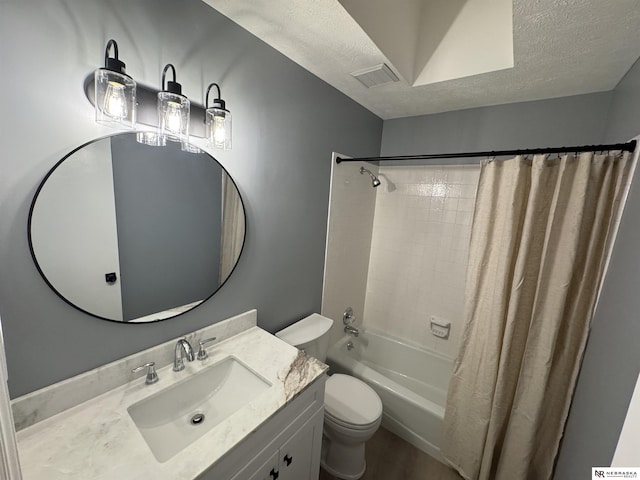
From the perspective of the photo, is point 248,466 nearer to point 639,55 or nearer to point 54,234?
point 54,234

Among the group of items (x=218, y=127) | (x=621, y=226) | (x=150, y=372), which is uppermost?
(x=218, y=127)

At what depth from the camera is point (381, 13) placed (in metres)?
1.21

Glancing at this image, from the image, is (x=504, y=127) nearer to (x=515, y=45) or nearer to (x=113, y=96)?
(x=515, y=45)

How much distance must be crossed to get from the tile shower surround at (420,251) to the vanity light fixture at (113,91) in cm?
199

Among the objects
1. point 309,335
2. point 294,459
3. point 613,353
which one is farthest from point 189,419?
point 613,353

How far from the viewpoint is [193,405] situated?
1116mm

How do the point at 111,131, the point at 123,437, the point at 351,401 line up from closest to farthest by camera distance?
1. the point at 123,437
2. the point at 111,131
3. the point at 351,401

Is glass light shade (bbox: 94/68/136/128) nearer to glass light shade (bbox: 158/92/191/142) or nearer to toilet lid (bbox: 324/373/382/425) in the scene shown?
glass light shade (bbox: 158/92/191/142)

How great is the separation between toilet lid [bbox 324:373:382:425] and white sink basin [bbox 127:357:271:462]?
67 cm

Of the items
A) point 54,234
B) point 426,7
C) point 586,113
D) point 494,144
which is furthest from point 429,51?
point 54,234

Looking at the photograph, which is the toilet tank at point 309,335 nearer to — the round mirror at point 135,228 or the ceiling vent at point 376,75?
the round mirror at point 135,228

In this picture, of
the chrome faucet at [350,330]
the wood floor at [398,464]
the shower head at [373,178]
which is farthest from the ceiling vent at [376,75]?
the wood floor at [398,464]

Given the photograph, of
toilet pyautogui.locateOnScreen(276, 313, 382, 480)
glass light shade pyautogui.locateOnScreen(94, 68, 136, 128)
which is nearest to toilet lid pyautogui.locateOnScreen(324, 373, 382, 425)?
toilet pyautogui.locateOnScreen(276, 313, 382, 480)

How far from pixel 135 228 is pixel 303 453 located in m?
1.22
